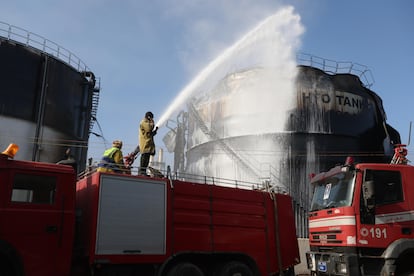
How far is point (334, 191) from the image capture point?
31.7ft

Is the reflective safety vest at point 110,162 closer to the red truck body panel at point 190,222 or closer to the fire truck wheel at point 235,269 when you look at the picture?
the red truck body panel at point 190,222

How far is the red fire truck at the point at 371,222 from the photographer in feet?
28.6

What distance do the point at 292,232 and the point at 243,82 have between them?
57.4 ft

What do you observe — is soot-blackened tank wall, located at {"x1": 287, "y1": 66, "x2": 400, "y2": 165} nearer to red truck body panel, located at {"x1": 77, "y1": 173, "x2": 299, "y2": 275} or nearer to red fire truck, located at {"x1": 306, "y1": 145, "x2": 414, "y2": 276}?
red truck body panel, located at {"x1": 77, "y1": 173, "x2": 299, "y2": 275}

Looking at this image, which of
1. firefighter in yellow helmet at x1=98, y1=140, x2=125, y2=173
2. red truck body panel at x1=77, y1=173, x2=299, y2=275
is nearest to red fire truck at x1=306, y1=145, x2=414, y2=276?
red truck body panel at x1=77, y1=173, x2=299, y2=275

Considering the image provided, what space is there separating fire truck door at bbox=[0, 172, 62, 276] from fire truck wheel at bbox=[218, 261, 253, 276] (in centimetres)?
355

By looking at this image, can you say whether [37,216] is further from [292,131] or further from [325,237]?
[292,131]

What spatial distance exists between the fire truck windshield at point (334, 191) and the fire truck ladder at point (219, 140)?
14722 millimetres

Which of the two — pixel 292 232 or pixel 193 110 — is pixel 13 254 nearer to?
pixel 292 232

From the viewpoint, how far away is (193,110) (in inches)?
1128

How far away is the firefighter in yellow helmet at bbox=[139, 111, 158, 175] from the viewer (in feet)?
33.1

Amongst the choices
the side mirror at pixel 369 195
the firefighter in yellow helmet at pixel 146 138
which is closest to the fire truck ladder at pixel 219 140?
the firefighter in yellow helmet at pixel 146 138

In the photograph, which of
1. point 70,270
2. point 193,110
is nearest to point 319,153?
point 193,110

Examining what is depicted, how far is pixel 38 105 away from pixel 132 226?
18204 millimetres
